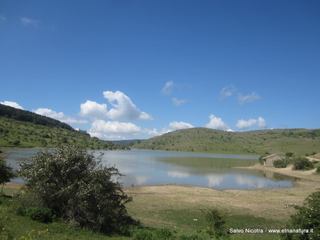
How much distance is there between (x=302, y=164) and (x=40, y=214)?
10109 cm

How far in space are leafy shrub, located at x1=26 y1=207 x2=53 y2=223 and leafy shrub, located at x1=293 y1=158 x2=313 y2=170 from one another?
98432mm

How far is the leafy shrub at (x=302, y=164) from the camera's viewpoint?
10959 centimetres

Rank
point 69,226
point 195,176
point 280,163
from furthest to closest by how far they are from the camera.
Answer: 1. point 280,163
2. point 195,176
3. point 69,226

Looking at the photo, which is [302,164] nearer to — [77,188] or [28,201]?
[77,188]

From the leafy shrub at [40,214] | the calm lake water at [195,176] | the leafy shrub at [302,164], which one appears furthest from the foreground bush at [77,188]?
the leafy shrub at [302,164]

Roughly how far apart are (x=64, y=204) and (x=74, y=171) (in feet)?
7.19

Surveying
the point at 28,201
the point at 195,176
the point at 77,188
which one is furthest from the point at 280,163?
the point at 28,201

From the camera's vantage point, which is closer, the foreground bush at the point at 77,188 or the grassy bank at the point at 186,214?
the grassy bank at the point at 186,214

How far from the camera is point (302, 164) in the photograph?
11125 cm

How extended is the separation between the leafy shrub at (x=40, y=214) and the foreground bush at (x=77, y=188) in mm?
1052

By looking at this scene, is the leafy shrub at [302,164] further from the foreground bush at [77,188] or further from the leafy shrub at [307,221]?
the foreground bush at [77,188]

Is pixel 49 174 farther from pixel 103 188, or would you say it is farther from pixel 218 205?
pixel 218 205

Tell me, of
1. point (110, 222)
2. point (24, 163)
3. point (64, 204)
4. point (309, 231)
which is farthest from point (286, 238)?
point (24, 163)

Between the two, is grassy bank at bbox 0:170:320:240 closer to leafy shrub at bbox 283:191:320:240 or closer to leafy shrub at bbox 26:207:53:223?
leafy shrub at bbox 26:207:53:223
